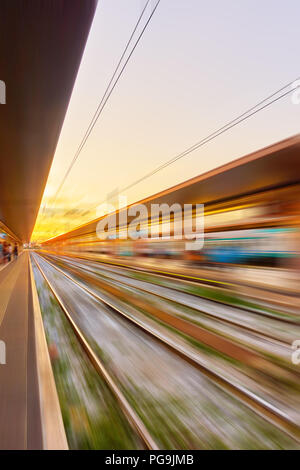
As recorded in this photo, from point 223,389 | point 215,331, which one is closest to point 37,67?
point 215,331

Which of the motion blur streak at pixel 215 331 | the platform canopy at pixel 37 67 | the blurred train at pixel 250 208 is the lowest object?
the motion blur streak at pixel 215 331

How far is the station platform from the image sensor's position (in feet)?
5.97

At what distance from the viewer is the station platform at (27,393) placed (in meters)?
1.82

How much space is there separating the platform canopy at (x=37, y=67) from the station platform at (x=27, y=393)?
497cm

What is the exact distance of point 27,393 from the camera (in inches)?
93.7

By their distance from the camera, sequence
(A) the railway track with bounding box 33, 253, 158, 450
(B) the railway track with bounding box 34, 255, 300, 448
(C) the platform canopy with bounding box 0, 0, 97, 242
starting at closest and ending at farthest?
1. (A) the railway track with bounding box 33, 253, 158, 450
2. (B) the railway track with bounding box 34, 255, 300, 448
3. (C) the platform canopy with bounding box 0, 0, 97, 242

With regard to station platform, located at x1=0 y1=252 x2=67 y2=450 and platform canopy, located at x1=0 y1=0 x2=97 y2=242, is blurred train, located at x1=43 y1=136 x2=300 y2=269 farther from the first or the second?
station platform, located at x1=0 y1=252 x2=67 y2=450

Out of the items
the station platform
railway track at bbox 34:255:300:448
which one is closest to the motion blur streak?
railway track at bbox 34:255:300:448

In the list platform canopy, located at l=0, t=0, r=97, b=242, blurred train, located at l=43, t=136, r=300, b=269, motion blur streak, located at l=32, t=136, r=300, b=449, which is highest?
platform canopy, located at l=0, t=0, r=97, b=242

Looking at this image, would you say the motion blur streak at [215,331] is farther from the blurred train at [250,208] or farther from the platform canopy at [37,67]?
the platform canopy at [37,67]

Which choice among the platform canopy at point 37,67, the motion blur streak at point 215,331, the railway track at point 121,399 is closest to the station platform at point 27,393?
the motion blur streak at point 215,331

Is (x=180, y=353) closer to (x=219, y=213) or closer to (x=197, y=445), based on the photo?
(x=197, y=445)

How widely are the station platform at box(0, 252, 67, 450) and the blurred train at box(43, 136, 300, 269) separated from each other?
572 centimetres
